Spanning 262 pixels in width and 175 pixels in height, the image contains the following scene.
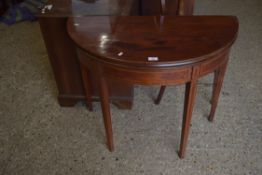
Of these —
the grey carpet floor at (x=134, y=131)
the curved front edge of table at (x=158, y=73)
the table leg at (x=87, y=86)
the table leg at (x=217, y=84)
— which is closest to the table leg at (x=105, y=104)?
the curved front edge of table at (x=158, y=73)

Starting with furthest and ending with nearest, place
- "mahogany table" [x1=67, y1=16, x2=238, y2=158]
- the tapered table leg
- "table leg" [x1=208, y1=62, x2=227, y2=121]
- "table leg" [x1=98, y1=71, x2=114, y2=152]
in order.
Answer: the tapered table leg
"table leg" [x1=208, y1=62, x2=227, y2=121]
"table leg" [x1=98, y1=71, x2=114, y2=152]
"mahogany table" [x1=67, y1=16, x2=238, y2=158]

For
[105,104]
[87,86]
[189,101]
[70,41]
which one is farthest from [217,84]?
[70,41]

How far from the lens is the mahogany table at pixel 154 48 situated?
1.05 m

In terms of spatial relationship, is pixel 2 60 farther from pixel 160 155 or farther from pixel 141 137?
pixel 160 155

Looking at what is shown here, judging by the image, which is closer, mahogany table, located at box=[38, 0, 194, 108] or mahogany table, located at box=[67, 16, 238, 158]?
mahogany table, located at box=[67, 16, 238, 158]

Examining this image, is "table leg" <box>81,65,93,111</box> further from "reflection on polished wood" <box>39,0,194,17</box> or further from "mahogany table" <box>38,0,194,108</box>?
"reflection on polished wood" <box>39,0,194,17</box>

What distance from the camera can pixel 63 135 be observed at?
1.60 meters

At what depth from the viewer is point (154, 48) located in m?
1.10

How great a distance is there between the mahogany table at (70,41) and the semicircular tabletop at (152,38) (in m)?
0.14

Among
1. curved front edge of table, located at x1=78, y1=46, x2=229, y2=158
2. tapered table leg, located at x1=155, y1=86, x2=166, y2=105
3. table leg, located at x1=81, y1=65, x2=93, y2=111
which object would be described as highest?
curved front edge of table, located at x1=78, y1=46, x2=229, y2=158

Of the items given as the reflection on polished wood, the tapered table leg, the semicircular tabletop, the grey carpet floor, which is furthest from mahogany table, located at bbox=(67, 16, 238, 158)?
the tapered table leg

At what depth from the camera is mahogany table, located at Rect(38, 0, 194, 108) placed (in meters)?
1.44

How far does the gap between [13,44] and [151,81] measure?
1.87 metres

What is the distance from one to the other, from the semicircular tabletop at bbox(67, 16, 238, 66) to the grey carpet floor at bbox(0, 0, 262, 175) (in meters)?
0.64
